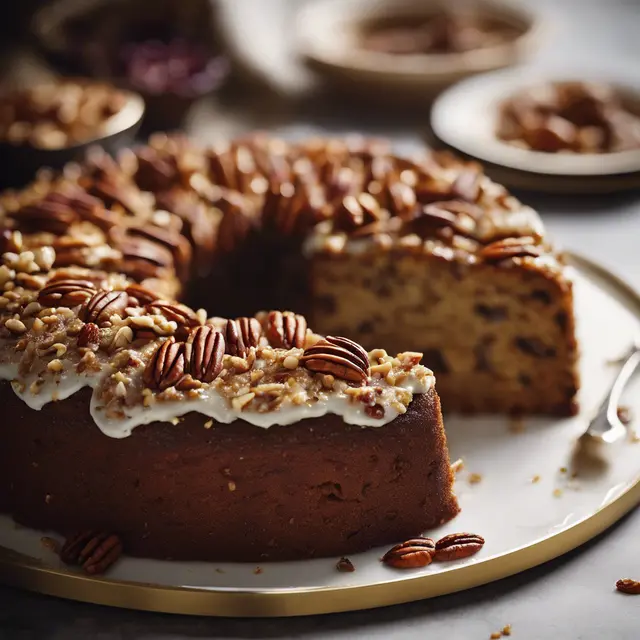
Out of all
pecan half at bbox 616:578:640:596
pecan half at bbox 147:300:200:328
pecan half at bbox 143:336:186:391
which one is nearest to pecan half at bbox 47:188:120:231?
pecan half at bbox 147:300:200:328

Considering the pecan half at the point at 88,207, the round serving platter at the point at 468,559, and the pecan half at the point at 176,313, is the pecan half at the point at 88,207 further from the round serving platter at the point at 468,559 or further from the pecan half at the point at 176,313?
the round serving platter at the point at 468,559

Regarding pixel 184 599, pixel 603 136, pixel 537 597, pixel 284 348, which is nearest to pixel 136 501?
pixel 184 599

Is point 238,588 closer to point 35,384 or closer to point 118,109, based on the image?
point 35,384

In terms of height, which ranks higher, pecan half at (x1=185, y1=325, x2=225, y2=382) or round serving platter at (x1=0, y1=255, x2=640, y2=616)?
pecan half at (x1=185, y1=325, x2=225, y2=382)

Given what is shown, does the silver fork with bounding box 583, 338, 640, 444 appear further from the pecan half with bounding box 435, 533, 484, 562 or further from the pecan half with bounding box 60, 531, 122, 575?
the pecan half with bounding box 60, 531, 122, 575

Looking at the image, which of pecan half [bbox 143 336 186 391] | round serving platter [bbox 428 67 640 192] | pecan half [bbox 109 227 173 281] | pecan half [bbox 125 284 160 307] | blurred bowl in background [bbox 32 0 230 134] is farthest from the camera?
blurred bowl in background [bbox 32 0 230 134]

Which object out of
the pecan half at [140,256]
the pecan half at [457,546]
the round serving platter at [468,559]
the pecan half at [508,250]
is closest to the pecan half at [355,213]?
the pecan half at [508,250]

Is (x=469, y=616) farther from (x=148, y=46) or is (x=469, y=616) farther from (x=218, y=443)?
(x=148, y=46)

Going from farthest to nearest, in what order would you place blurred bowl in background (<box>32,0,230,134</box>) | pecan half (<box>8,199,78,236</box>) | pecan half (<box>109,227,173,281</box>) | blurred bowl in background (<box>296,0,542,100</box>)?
blurred bowl in background (<box>296,0,542,100</box>) → blurred bowl in background (<box>32,0,230,134</box>) → pecan half (<box>8,199,78,236</box>) → pecan half (<box>109,227,173,281</box>)
